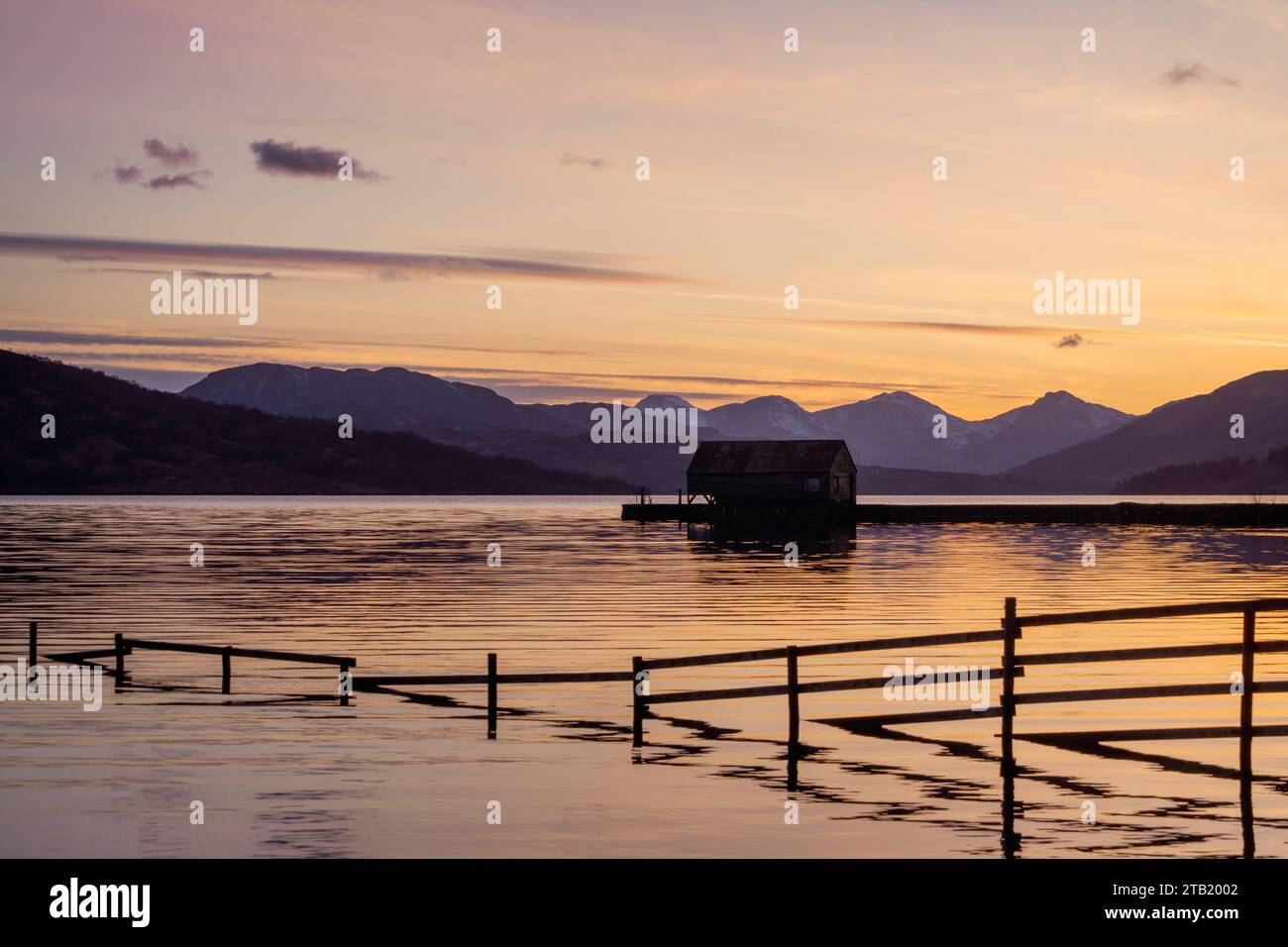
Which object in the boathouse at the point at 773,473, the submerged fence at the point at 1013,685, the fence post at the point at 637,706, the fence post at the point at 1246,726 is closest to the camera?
the fence post at the point at 1246,726

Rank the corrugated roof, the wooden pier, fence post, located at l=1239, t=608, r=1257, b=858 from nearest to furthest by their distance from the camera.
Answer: fence post, located at l=1239, t=608, r=1257, b=858 < the corrugated roof < the wooden pier

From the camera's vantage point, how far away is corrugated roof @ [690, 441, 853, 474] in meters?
128

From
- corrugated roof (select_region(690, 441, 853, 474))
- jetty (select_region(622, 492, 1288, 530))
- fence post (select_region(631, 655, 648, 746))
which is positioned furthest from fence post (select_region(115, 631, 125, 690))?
jetty (select_region(622, 492, 1288, 530))

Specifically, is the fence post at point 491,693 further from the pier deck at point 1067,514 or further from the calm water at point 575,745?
the pier deck at point 1067,514

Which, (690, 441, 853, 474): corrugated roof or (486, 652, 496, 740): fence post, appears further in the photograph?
(690, 441, 853, 474): corrugated roof

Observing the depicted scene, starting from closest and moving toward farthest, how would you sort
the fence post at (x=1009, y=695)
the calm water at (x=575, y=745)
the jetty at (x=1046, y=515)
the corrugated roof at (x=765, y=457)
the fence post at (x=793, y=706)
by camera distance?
the calm water at (x=575, y=745)
the fence post at (x=1009, y=695)
the fence post at (x=793, y=706)
the corrugated roof at (x=765, y=457)
the jetty at (x=1046, y=515)

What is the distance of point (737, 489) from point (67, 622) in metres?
86.8

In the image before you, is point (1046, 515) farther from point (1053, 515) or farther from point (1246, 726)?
point (1246, 726)

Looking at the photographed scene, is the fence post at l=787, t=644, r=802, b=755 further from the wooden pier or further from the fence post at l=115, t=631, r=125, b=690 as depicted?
the wooden pier

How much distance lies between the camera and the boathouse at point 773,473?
127625 millimetres

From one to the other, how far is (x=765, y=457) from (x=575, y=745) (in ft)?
350

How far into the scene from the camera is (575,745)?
2466 centimetres

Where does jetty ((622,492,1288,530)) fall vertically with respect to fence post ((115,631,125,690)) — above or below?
above

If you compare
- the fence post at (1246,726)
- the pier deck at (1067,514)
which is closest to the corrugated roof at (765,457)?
the pier deck at (1067,514)
